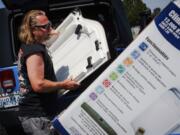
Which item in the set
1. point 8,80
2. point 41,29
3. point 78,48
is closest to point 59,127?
point 41,29

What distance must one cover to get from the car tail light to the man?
3.44ft

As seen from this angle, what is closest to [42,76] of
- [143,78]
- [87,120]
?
[87,120]

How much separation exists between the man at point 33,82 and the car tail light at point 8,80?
1048mm

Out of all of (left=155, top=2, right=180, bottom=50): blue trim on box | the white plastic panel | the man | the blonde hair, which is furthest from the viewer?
the white plastic panel

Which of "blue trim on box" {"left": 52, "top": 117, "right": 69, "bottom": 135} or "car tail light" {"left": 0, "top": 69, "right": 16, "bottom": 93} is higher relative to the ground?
"blue trim on box" {"left": 52, "top": 117, "right": 69, "bottom": 135}

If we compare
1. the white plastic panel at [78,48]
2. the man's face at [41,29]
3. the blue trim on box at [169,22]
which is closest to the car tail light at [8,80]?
the white plastic panel at [78,48]

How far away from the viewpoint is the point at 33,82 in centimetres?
405

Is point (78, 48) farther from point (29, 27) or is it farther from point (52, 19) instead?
point (52, 19)

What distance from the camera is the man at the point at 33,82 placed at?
4070mm

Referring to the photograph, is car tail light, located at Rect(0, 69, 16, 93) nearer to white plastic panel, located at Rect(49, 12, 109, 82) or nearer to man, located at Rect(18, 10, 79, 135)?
white plastic panel, located at Rect(49, 12, 109, 82)

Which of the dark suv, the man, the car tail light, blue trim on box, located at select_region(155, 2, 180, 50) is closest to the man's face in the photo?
the man

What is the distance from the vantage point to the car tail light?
5.31m

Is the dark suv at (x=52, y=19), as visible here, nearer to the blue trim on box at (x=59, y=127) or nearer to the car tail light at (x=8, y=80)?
the car tail light at (x=8, y=80)

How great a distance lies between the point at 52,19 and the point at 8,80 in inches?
34.4
